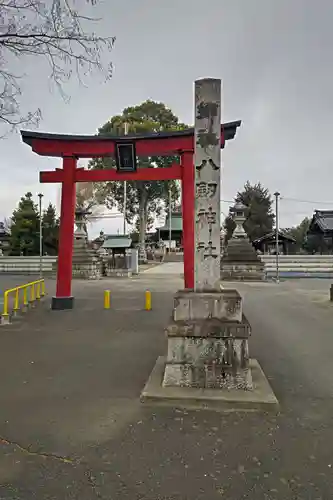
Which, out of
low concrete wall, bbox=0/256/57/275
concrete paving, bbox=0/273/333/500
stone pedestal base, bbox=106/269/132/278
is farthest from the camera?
low concrete wall, bbox=0/256/57/275

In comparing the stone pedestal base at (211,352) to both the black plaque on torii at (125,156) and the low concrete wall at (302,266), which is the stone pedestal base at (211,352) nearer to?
the black plaque on torii at (125,156)

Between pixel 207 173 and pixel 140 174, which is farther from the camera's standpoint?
pixel 140 174

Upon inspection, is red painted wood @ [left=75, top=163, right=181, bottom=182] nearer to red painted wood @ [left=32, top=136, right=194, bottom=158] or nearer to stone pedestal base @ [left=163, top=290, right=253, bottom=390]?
red painted wood @ [left=32, top=136, right=194, bottom=158]

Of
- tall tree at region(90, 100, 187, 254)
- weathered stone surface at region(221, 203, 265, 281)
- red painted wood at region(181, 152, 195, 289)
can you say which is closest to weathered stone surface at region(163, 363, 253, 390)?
red painted wood at region(181, 152, 195, 289)

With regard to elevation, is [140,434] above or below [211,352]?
below

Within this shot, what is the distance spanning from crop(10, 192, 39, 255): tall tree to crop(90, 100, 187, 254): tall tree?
841 centimetres

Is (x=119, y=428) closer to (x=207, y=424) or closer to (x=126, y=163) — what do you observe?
(x=207, y=424)

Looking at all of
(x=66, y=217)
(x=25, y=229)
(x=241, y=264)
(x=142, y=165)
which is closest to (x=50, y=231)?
(x=25, y=229)

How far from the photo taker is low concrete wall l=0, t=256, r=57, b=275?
1299 inches

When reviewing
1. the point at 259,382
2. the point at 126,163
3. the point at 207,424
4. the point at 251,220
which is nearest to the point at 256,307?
the point at 126,163

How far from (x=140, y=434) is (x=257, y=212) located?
38.9 meters

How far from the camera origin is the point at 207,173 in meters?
5.55

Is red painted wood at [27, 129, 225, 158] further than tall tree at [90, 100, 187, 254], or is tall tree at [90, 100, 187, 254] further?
tall tree at [90, 100, 187, 254]

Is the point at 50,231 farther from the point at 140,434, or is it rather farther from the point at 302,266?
the point at 140,434
